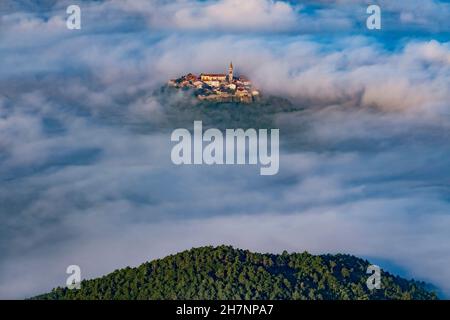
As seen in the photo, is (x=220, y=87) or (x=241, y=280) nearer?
(x=241, y=280)

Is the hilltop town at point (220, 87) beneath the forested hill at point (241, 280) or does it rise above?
above

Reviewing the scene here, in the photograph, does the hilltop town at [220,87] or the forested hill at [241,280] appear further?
the hilltop town at [220,87]

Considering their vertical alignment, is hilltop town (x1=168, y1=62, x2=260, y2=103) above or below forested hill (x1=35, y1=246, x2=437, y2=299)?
above

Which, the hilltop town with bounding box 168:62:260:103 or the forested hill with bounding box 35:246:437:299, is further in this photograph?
the hilltop town with bounding box 168:62:260:103
